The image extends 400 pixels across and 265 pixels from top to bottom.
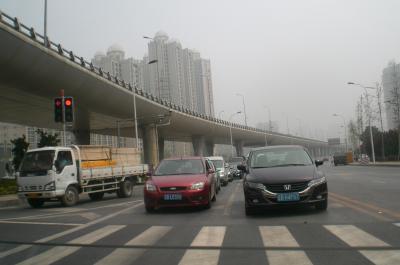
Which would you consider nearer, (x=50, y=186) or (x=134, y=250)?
(x=134, y=250)

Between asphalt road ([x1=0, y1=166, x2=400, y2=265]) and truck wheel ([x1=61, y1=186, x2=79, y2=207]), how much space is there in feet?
14.3

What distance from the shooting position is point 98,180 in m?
18.9

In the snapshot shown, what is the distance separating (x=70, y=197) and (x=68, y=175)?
778mm

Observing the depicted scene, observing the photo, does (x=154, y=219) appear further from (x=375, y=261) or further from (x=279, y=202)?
(x=375, y=261)

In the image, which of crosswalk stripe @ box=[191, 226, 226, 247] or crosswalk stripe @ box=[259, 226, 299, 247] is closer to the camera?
crosswalk stripe @ box=[259, 226, 299, 247]

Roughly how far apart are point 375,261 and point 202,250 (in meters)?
2.40

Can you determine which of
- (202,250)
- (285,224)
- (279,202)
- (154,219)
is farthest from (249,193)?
(202,250)

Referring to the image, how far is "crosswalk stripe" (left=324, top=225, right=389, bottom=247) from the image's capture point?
6.88m

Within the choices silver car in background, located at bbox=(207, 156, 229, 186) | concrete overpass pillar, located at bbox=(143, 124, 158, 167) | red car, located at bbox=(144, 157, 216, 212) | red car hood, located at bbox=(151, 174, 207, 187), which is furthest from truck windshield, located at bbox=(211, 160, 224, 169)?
concrete overpass pillar, located at bbox=(143, 124, 158, 167)

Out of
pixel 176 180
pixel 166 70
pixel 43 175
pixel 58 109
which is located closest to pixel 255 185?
pixel 176 180

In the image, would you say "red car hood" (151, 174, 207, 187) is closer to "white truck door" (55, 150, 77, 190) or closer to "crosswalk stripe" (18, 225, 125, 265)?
"crosswalk stripe" (18, 225, 125, 265)

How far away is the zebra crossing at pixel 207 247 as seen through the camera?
6.29 m

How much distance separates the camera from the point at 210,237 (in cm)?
808

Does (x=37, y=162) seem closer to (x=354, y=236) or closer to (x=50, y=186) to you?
(x=50, y=186)
